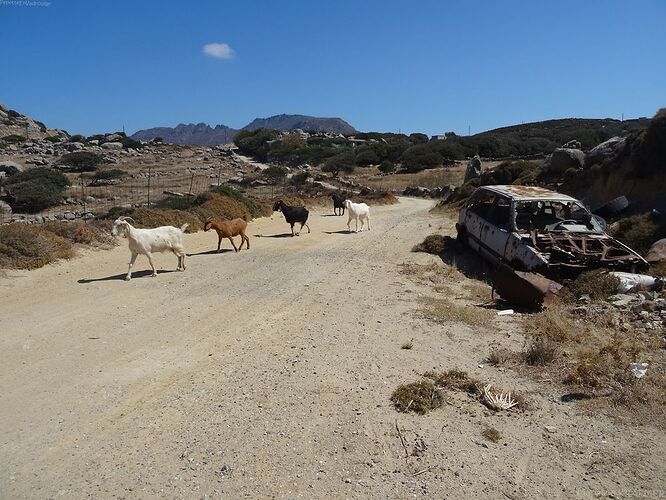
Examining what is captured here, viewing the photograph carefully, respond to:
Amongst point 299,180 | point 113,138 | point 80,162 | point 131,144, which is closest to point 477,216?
point 299,180

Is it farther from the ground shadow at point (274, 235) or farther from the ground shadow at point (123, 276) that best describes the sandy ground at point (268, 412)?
the ground shadow at point (274, 235)

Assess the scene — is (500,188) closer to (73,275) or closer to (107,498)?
(73,275)

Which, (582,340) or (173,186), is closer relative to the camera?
(582,340)

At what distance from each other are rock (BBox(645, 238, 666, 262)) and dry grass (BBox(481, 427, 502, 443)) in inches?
305

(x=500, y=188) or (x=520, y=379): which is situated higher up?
(x=500, y=188)

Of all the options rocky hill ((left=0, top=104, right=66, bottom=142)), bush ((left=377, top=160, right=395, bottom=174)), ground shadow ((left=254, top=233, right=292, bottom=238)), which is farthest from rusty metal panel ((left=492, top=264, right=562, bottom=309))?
rocky hill ((left=0, top=104, right=66, bottom=142))

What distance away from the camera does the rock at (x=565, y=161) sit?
22312mm

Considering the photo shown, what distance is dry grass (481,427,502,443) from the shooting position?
4827mm

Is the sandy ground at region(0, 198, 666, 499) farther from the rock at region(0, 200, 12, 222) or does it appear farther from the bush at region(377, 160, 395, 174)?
the bush at region(377, 160, 395, 174)

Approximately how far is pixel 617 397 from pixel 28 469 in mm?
5554

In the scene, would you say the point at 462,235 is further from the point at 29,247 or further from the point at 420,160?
the point at 420,160

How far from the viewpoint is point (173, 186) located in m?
36.2

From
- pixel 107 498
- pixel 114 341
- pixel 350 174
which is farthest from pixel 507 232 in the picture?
pixel 350 174

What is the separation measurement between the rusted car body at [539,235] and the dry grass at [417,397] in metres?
4.89
